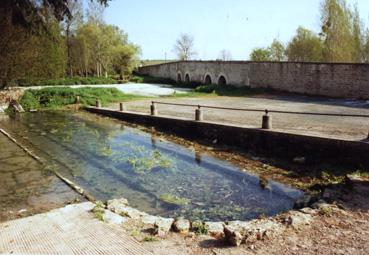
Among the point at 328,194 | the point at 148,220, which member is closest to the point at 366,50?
the point at 328,194

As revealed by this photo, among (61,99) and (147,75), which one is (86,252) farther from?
(147,75)

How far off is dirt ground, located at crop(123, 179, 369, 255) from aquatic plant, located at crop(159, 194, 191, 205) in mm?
2465

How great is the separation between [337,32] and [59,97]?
24.8 metres

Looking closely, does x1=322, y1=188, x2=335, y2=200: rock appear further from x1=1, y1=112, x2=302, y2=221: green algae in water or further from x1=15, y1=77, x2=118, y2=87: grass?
x1=15, y1=77, x2=118, y2=87: grass

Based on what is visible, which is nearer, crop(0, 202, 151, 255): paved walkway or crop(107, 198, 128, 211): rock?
crop(0, 202, 151, 255): paved walkway

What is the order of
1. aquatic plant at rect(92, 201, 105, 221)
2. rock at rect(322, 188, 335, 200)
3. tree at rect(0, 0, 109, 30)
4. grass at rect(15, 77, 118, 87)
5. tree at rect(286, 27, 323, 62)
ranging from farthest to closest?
tree at rect(286, 27, 323, 62) → grass at rect(15, 77, 118, 87) → tree at rect(0, 0, 109, 30) → rock at rect(322, 188, 335, 200) → aquatic plant at rect(92, 201, 105, 221)

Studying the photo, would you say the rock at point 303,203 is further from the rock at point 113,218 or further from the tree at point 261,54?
the tree at point 261,54

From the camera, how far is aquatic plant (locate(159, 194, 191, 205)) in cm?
820

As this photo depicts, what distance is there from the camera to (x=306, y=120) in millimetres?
15352

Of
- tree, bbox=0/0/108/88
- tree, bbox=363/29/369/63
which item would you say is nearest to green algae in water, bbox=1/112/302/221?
tree, bbox=0/0/108/88

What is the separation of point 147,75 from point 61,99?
3101cm

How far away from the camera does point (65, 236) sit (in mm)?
5609

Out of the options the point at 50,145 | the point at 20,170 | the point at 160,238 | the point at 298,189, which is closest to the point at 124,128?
the point at 50,145

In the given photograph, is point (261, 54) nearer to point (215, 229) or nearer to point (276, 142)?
point (276, 142)
